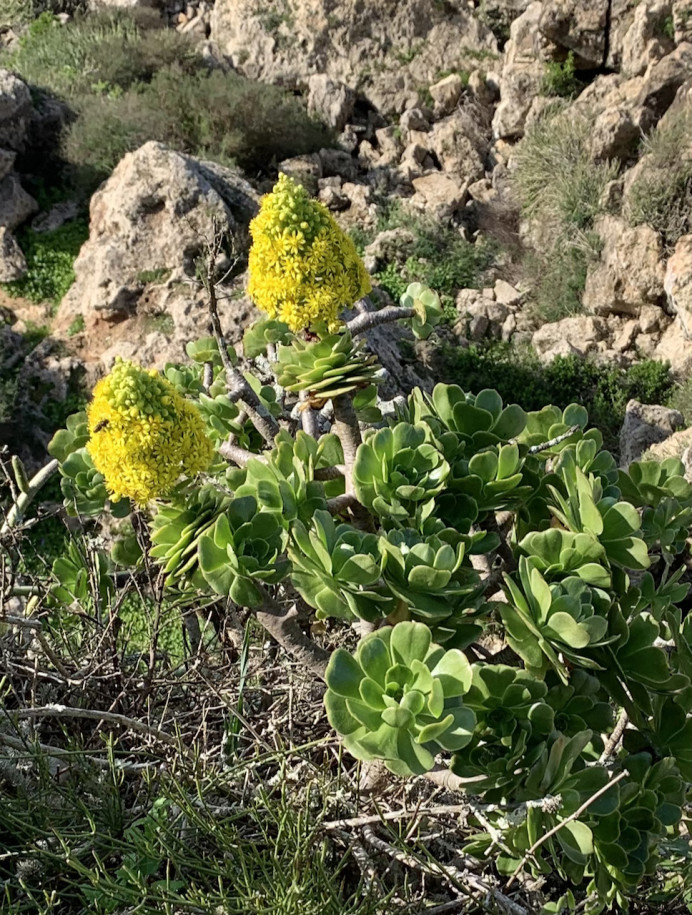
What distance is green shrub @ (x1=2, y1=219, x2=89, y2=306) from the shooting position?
617 cm

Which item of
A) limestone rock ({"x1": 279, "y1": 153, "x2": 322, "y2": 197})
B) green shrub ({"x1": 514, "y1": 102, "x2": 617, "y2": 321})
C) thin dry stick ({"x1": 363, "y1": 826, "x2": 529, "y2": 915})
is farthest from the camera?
limestone rock ({"x1": 279, "y1": 153, "x2": 322, "y2": 197})

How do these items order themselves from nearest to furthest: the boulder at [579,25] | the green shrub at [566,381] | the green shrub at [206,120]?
the green shrub at [566,381] → the green shrub at [206,120] → the boulder at [579,25]

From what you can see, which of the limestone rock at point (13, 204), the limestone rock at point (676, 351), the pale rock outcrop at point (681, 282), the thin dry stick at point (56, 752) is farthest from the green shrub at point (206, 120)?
the thin dry stick at point (56, 752)

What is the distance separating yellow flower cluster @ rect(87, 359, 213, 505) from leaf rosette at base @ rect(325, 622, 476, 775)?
423 millimetres

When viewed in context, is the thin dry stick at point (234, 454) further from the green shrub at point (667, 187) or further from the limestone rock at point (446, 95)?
the limestone rock at point (446, 95)

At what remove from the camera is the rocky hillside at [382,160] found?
5.54 meters

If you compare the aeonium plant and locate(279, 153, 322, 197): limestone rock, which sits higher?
the aeonium plant

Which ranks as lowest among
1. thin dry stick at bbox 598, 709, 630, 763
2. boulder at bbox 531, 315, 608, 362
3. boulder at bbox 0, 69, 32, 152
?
boulder at bbox 531, 315, 608, 362

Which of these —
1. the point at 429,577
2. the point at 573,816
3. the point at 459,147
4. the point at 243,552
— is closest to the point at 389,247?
the point at 459,147

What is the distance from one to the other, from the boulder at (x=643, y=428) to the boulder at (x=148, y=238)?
3.47m

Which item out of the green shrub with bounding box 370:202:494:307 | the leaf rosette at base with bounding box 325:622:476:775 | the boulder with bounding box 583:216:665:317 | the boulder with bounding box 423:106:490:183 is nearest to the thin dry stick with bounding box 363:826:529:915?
the leaf rosette at base with bounding box 325:622:476:775

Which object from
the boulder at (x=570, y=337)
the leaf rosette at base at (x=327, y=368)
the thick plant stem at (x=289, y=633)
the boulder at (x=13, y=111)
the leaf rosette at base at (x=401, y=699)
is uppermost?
the boulder at (x=13, y=111)

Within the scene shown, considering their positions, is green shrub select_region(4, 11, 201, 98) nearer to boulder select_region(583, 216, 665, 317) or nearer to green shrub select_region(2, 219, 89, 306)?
green shrub select_region(2, 219, 89, 306)

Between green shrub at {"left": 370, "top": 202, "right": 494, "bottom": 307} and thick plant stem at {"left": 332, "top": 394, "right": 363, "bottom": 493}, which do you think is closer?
thick plant stem at {"left": 332, "top": 394, "right": 363, "bottom": 493}
